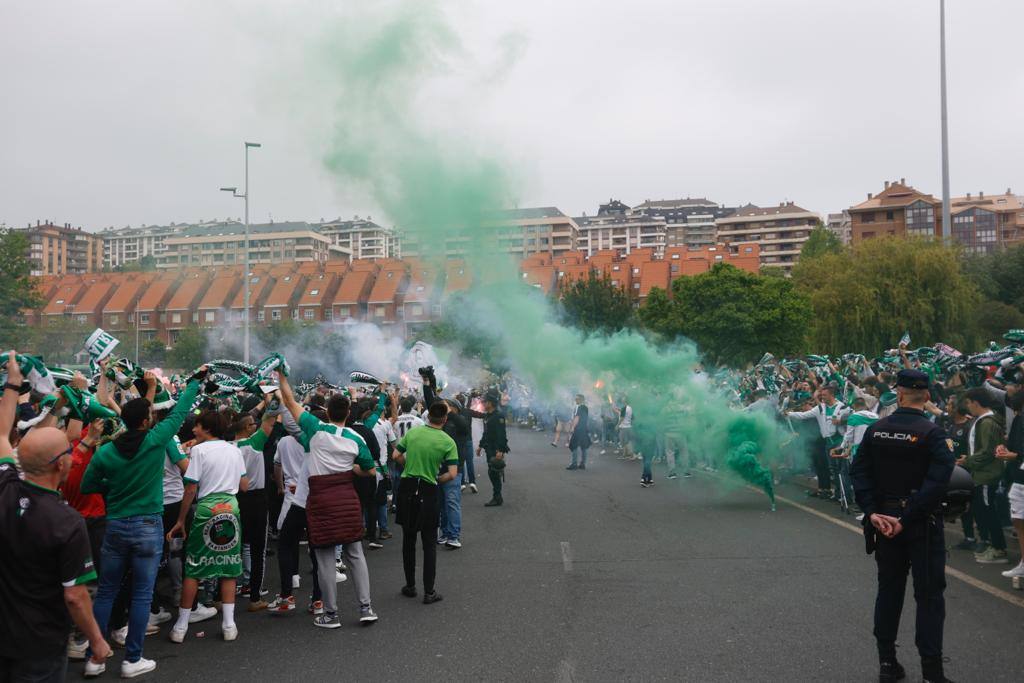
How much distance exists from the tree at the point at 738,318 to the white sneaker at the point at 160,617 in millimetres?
45172

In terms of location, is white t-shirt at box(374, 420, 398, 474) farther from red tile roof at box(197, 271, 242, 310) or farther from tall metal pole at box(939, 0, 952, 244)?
red tile roof at box(197, 271, 242, 310)

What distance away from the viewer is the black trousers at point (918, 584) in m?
5.23

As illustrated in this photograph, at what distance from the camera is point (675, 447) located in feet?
55.9

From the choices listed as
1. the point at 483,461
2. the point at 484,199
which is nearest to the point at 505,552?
the point at 484,199

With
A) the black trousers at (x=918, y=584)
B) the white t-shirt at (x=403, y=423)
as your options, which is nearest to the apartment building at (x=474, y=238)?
the white t-shirt at (x=403, y=423)

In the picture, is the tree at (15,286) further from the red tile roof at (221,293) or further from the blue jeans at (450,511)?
the blue jeans at (450,511)

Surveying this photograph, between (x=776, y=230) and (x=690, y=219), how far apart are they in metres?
31.9

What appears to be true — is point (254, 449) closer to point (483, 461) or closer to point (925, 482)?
point (925, 482)

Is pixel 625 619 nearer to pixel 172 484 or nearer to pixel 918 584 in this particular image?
pixel 918 584

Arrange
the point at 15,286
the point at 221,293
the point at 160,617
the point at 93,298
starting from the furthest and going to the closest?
the point at 93,298, the point at 221,293, the point at 15,286, the point at 160,617

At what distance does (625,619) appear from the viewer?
265 inches

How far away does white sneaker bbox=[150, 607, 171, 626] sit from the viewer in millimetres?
7098

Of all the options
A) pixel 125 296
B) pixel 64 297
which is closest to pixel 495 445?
pixel 125 296

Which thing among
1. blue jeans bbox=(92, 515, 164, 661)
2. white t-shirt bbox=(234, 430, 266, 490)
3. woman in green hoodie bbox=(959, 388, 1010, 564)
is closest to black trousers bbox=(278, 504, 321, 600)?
white t-shirt bbox=(234, 430, 266, 490)
